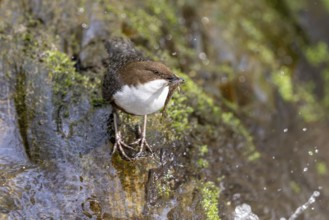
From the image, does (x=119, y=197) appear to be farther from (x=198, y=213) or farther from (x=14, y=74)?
(x=14, y=74)

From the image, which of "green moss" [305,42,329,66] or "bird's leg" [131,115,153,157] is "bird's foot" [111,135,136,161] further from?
"green moss" [305,42,329,66]

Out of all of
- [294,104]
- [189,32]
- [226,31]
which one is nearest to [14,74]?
[189,32]

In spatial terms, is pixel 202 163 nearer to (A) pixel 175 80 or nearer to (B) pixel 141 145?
(B) pixel 141 145

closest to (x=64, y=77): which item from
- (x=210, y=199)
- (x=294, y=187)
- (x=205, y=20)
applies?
(x=210, y=199)

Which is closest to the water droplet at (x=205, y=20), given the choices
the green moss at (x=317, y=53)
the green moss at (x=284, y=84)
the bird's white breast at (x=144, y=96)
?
the green moss at (x=284, y=84)

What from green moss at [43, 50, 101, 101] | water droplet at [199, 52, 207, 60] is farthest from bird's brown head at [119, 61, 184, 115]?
water droplet at [199, 52, 207, 60]

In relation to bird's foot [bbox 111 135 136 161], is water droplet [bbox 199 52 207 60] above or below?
above

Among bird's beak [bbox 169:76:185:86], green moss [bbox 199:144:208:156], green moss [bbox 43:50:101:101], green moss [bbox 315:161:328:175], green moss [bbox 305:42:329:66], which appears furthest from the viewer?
green moss [bbox 305:42:329:66]

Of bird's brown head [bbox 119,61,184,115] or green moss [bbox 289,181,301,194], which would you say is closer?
bird's brown head [bbox 119,61,184,115]
